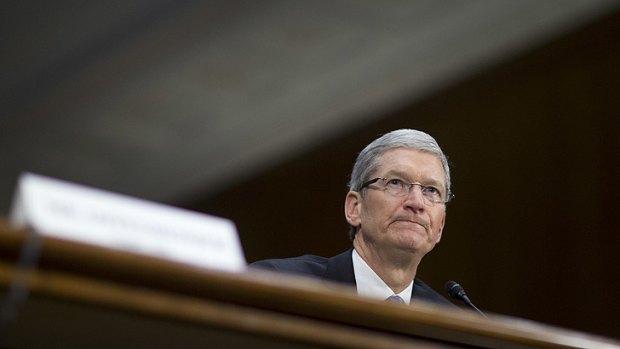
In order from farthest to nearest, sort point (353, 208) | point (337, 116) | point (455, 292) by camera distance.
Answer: point (337, 116) → point (353, 208) → point (455, 292)

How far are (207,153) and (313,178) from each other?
1.51 m

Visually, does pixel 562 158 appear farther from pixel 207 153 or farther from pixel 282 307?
pixel 282 307

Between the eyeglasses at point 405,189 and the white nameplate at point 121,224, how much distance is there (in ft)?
4.88

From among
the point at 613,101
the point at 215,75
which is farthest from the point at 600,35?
the point at 215,75

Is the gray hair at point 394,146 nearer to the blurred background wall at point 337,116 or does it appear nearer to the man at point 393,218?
the man at point 393,218

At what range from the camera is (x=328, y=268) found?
9.77ft

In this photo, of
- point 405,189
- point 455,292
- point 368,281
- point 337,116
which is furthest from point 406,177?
point 337,116

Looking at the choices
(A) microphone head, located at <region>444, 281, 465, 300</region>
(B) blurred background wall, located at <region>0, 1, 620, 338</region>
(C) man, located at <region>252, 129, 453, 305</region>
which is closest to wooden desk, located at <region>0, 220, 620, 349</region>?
(A) microphone head, located at <region>444, 281, 465, 300</region>

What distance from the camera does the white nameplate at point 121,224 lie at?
5.00 ft

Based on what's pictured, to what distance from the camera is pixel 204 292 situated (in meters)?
1.56

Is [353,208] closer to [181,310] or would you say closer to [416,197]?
[416,197]

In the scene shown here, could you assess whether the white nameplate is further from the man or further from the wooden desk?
the man

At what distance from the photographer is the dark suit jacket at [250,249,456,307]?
282 cm

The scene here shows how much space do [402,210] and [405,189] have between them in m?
0.08
